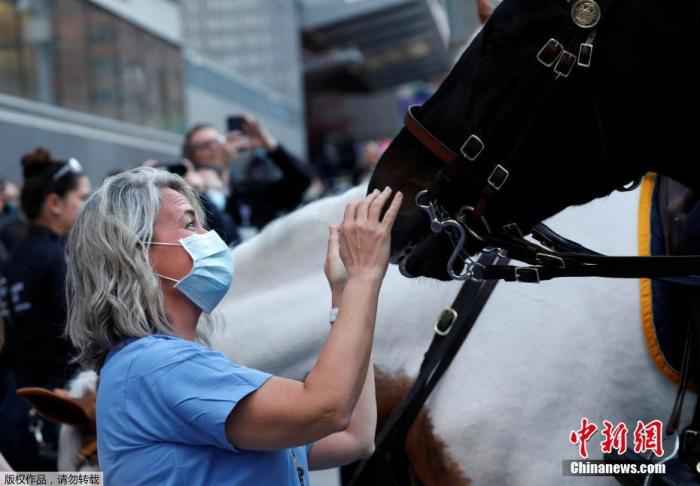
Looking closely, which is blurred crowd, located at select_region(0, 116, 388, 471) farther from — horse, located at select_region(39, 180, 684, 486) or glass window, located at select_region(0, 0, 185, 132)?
glass window, located at select_region(0, 0, 185, 132)

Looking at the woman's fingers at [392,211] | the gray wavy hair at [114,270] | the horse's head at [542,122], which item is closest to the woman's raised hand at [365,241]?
the woman's fingers at [392,211]

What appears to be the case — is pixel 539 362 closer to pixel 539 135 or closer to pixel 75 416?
pixel 539 135

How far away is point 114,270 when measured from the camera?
198cm

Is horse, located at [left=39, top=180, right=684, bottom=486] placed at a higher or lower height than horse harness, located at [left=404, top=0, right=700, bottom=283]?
lower

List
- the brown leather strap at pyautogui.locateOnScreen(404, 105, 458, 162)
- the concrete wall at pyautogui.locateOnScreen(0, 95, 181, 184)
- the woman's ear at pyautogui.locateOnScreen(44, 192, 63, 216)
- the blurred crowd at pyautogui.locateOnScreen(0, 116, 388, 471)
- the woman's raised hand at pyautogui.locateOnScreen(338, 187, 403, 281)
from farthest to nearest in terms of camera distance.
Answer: the concrete wall at pyautogui.locateOnScreen(0, 95, 181, 184), the woman's ear at pyautogui.locateOnScreen(44, 192, 63, 216), the blurred crowd at pyautogui.locateOnScreen(0, 116, 388, 471), the brown leather strap at pyautogui.locateOnScreen(404, 105, 458, 162), the woman's raised hand at pyautogui.locateOnScreen(338, 187, 403, 281)

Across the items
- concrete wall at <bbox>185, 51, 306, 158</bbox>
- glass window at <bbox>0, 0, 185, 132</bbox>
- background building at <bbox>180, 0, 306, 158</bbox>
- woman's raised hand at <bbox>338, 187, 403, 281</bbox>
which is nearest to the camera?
woman's raised hand at <bbox>338, 187, 403, 281</bbox>

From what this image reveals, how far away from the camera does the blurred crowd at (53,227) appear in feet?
11.4

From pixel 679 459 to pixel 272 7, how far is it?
76.0 ft

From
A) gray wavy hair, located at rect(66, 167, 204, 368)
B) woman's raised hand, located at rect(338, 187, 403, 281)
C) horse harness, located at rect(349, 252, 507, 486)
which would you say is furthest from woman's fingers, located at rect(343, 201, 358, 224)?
horse harness, located at rect(349, 252, 507, 486)

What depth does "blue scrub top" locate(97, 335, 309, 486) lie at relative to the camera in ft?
5.94

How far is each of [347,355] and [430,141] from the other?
62 centimetres

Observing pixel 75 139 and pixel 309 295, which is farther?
pixel 75 139

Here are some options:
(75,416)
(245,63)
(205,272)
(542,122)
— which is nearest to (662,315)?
(542,122)

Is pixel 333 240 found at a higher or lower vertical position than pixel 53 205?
higher
